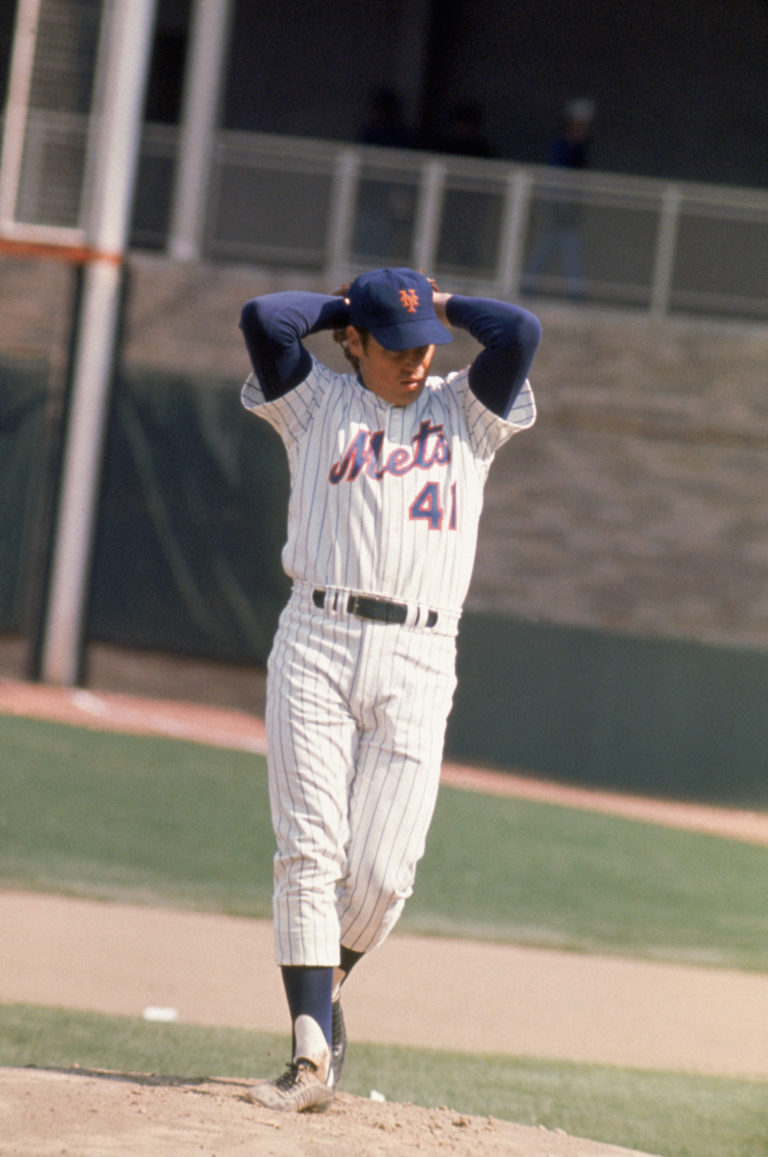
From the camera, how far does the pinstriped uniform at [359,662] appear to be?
3.51 meters

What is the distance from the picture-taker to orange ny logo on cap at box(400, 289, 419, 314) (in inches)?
143

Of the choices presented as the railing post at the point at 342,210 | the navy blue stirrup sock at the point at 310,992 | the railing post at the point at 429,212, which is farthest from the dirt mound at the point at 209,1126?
the railing post at the point at 342,210

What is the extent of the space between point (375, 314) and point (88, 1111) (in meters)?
1.97

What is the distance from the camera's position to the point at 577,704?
12.1m

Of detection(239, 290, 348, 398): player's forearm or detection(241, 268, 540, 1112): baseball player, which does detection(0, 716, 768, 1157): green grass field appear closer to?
detection(241, 268, 540, 1112): baseball player

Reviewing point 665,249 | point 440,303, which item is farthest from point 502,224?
point 440,303

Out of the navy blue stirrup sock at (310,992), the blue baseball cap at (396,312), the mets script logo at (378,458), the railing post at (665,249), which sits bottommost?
the navy blue stirrup sock at (310,992)

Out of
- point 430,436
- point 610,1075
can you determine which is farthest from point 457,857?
point 430,436

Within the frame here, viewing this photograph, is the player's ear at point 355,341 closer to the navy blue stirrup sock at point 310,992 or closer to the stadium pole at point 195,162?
the navy blue stirrup sock at point 310,992

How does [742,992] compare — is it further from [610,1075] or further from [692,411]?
[692,411]

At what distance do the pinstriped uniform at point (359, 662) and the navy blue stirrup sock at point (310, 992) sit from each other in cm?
4

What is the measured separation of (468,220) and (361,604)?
10254 millimetres

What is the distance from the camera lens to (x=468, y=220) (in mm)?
13211

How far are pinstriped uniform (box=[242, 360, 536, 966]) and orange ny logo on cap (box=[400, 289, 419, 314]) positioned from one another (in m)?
0.25
